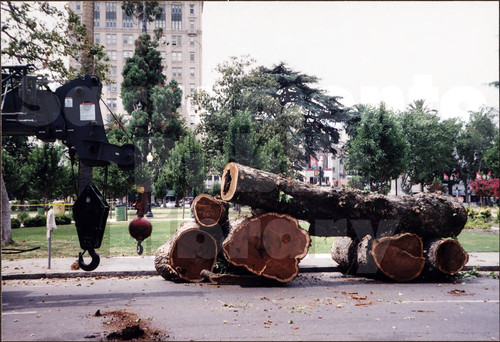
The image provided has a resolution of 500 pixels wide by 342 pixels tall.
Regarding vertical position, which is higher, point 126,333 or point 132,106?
point 132,106

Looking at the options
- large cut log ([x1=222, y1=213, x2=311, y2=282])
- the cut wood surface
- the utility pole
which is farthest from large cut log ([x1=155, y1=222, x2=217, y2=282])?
the utility pole

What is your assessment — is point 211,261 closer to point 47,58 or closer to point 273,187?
point 273,187

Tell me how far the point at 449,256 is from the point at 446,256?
0.18ft

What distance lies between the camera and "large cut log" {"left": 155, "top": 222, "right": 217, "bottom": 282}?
8.05 metres

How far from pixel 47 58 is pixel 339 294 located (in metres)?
9.94

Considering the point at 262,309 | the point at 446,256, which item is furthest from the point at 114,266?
the point at 446,256

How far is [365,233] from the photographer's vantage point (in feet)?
26.5

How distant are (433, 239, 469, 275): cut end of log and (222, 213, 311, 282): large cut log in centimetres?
252

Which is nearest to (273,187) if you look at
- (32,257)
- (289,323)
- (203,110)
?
(289,323)

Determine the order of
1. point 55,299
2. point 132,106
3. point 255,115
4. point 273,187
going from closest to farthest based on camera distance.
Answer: point 55,299, point 273,187, point 255,115, point 132,106

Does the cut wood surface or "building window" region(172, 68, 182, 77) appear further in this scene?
"building window" region(172, 68, 182, 77)

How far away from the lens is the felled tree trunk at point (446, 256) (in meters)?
7.65

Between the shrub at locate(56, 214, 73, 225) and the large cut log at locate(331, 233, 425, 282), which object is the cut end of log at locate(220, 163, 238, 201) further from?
the shrub at locate(56, 214, 73, 225)

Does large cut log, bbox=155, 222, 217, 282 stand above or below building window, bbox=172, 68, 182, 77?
below
